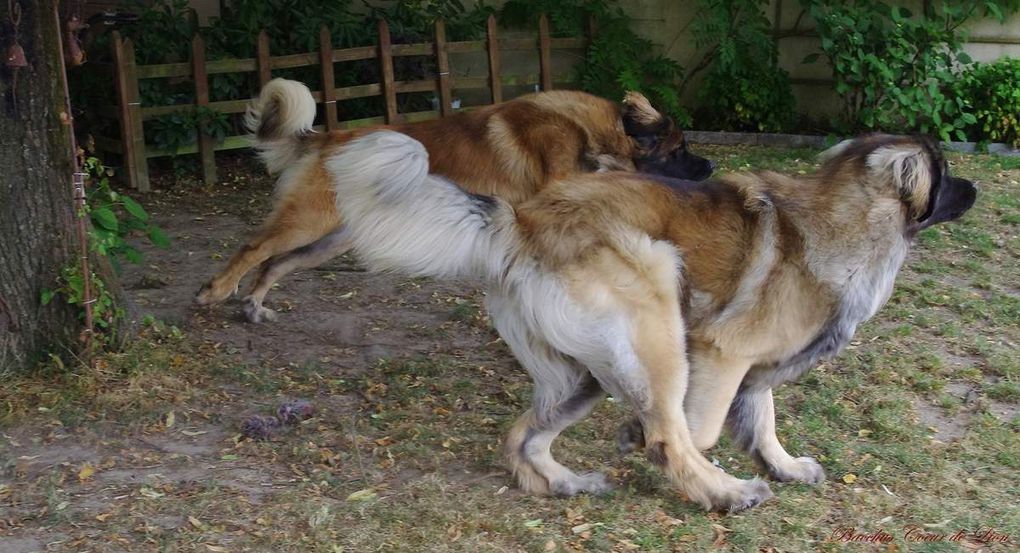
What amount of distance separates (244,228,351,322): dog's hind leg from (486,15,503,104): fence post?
5.53 metres

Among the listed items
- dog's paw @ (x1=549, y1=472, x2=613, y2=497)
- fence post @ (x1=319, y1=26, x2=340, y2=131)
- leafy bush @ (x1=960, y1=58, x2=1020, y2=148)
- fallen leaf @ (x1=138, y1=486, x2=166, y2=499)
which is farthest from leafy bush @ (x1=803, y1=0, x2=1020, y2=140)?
fallen leaf @ (x1=138, y1=486, x2=166, y2=499)

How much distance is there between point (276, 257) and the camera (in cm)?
605

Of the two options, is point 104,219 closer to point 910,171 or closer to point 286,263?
point 286,263

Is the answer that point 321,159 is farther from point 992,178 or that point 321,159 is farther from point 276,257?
point 992,178

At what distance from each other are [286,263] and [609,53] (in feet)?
21.9

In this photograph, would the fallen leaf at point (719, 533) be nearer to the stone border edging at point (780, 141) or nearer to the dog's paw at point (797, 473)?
the dog's paw at point (797, 473)

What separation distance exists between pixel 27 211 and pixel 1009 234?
671 cm

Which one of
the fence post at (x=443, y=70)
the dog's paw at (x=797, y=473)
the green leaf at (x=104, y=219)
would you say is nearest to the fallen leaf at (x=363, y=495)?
the dog's paw at (x=797, y=473)

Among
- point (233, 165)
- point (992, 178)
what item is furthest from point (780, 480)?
point (233, 165)

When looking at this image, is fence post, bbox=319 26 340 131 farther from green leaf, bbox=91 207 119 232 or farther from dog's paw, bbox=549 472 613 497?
dog's paw, bbox=549 472 613 497

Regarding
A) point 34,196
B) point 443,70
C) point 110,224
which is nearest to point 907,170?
point 110,224

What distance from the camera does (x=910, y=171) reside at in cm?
388

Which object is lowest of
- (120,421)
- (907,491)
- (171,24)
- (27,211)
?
(907,491)

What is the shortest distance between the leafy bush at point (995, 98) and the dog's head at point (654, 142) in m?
5.09
